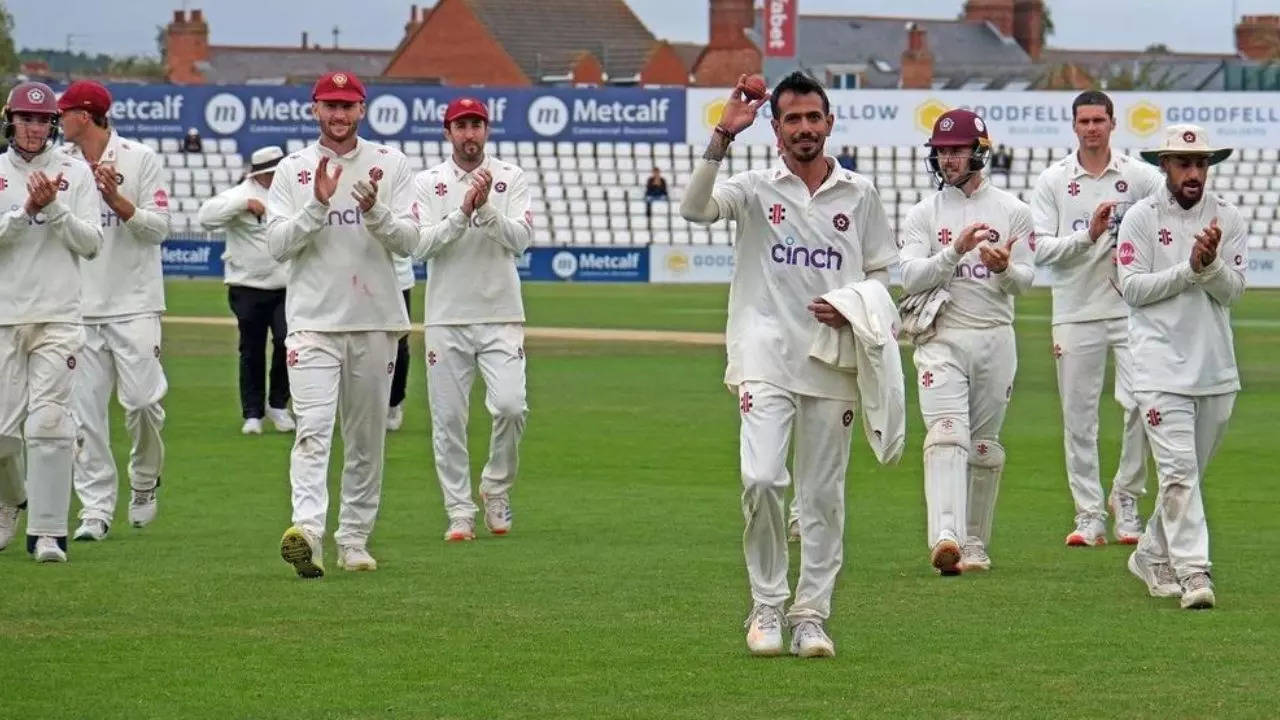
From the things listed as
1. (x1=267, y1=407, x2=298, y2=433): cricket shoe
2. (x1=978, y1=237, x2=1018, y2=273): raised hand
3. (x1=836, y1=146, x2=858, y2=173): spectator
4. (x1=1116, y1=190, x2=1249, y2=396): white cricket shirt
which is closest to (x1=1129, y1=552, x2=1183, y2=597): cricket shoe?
(x1=1116, y1=190, x2=1249, y2=396): white cricket shirt

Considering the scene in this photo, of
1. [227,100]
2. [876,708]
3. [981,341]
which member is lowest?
[876,708]

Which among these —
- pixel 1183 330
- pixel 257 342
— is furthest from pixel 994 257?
pixel 257 342

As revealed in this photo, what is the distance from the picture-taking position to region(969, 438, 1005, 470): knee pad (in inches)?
472

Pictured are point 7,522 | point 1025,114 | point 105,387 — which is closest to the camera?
point 7,522

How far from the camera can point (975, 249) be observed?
11602 millimetres

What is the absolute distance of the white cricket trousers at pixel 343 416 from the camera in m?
11.4

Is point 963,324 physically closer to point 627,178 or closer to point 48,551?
point 48,551

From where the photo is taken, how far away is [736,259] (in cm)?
927

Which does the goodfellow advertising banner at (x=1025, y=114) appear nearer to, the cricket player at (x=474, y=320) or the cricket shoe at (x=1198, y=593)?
the cricket player at (x=474, y=320)

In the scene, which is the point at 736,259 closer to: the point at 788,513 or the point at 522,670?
the point at 522,670

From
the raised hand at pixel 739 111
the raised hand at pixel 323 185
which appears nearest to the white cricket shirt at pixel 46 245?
the raised hand at pixel 323 185

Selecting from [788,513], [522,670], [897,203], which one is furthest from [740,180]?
[897,203]

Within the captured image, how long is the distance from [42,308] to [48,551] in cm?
123

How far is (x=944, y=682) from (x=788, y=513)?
5526 millimetres
